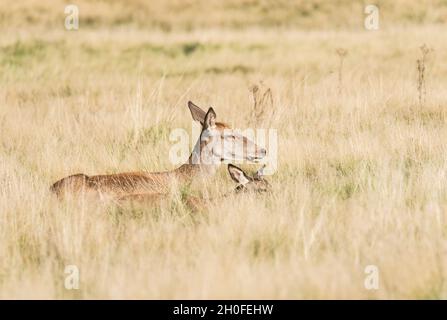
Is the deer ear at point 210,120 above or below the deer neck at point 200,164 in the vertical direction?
above

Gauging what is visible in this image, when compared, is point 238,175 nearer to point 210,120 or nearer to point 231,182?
point 231,182

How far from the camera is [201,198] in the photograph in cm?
749

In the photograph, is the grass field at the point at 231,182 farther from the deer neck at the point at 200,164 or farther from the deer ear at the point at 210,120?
the deer ear at the point at 210,120

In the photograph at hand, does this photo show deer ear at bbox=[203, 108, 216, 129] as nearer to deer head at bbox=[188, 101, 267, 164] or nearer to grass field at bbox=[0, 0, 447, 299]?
deer head at bbox=[188, 101, 267, 164]

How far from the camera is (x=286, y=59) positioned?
19.1 meters

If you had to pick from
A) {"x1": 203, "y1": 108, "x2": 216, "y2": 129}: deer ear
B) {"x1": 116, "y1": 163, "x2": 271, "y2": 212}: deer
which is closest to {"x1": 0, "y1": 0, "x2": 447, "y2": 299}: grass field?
{"x1": 116, "y1": 163, "x2": 271, "y2": 212}: deer

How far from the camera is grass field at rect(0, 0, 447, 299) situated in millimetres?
5441

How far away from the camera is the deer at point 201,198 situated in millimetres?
7012

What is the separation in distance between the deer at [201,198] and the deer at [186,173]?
102 millimetres

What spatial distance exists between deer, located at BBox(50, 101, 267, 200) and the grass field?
0.67 feet

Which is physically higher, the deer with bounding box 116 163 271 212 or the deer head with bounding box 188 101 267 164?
the deer head with bounding box 188 101 267 164

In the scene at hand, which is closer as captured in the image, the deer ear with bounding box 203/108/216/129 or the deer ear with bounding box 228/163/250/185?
the deer ear with bounding box 228/163/250/185

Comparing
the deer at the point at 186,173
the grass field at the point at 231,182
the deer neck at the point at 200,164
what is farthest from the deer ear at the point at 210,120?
the grass field at the point at 231,182

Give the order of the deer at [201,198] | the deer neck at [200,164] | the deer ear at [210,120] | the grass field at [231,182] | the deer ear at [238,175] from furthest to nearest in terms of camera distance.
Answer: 1. the deer ear at [210,120]
2. the deer neck at [200,164]
3. the deer ear at [238,175]
4. the deer at [201,198]
5. the grass field at [231,182]
